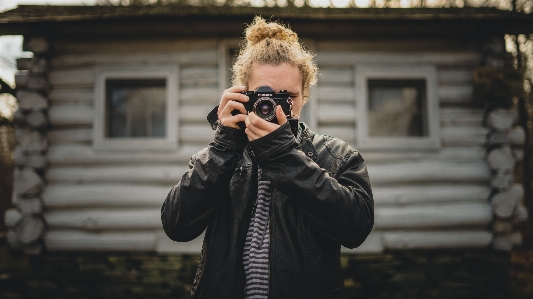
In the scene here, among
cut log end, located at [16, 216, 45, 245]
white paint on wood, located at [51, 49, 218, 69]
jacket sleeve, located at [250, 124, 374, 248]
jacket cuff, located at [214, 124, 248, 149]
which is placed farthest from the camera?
white paint on wood, located at [51, 49, 218, 69]

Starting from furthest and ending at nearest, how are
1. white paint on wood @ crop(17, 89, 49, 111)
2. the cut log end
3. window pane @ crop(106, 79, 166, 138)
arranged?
window pane @ crop(106, 79, 166, 138) → white paint on wood @ crop(17, 89, 49, 111) → the cut log end

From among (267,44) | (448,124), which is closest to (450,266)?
(448,124)

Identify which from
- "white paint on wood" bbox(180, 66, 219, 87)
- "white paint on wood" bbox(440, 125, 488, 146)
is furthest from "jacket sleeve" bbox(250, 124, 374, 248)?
"white paint on wood" bbox(440, 125, 488, 146)

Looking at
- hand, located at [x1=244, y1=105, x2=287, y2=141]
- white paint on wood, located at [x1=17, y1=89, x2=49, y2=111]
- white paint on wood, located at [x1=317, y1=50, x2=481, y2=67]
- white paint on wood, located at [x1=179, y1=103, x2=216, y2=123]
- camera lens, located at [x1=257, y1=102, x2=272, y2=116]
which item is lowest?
hand, located at [x1=244, y1=105, x2=287, y2=141]

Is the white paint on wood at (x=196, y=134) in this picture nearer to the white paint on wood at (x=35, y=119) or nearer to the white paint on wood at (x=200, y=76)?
the white paint on wood at (x=200, y=76)

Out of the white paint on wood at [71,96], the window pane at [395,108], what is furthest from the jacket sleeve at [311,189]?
the white paint on wood at [71,96]

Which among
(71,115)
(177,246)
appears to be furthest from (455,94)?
(71,115)

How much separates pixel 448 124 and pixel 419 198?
1.04 m

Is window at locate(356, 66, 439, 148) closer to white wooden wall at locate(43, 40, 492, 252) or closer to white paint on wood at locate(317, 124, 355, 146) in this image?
white wooden wall at locate(43, 40, 492, 252)

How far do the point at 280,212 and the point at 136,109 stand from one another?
153 inches

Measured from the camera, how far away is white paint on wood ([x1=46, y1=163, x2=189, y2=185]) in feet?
14.5

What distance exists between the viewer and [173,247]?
4.32 meters

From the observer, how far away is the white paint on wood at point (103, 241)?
4.34 metres

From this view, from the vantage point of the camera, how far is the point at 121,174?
4477mm
